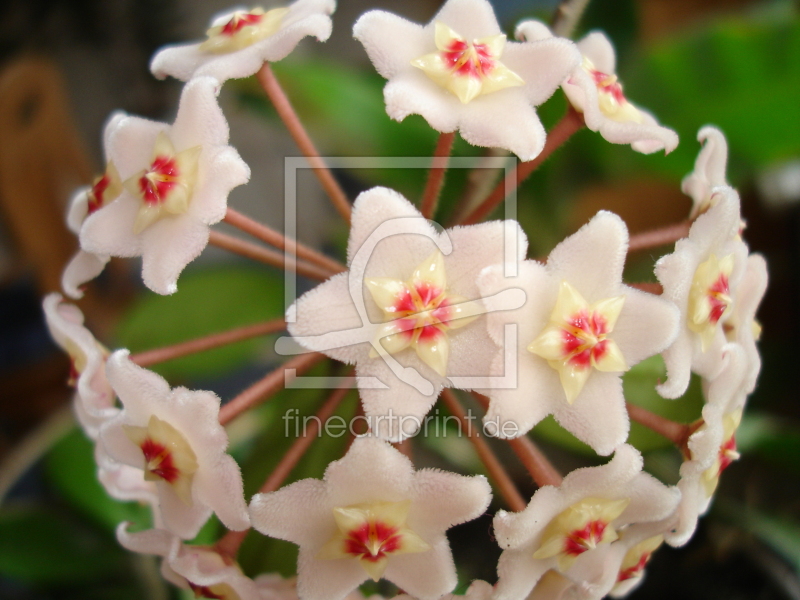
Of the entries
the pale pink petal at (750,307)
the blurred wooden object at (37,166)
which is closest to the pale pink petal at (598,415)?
the pale pink petal at (750,307)

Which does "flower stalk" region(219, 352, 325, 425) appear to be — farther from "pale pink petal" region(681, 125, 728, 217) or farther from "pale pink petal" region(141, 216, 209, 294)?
"pale pink petal" region(681, 125, 728, 217)

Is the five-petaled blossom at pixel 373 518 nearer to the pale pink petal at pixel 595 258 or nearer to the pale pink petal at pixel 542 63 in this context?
the pale pink petal at pixel 595 258

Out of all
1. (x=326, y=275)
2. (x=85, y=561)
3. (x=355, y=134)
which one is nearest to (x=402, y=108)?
(x=326, y=275)

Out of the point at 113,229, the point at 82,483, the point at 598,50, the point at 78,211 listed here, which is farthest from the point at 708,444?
the point at 82,483

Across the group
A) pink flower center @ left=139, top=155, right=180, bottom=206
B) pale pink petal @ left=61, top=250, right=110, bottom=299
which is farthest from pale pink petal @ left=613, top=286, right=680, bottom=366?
pale pink petal @ left=61, top=250, right=110, bottom=299

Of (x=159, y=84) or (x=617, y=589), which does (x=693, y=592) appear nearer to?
(x=617, y=589)

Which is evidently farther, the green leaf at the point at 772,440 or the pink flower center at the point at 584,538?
the green leaf at the point at 772,440

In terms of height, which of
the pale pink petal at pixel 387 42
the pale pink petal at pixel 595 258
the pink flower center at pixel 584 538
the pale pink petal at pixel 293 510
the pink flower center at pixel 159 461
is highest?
the pale pink petal at pixel 387 42

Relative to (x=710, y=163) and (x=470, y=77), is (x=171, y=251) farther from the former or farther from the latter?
(x=710, y=163)
